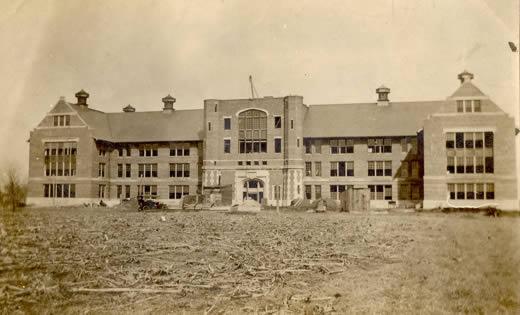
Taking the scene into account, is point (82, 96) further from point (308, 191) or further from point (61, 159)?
point (308, 191)

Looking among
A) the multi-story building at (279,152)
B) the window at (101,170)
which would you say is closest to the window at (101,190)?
the multi-story building at (279,152)

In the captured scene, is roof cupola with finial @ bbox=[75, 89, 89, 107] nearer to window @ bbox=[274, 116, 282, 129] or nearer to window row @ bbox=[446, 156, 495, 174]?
window row @ bbox=[446, 156, 495, 174]

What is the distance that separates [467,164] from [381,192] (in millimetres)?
10091

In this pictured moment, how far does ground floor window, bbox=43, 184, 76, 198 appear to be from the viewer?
89.9 feet

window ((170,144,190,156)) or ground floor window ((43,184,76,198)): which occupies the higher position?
window ((170,144,190,156))

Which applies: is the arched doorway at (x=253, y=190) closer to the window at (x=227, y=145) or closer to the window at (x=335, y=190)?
the window at (x=227, y=145)

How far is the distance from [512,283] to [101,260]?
666 centimetres

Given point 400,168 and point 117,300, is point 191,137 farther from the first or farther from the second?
point 117,300

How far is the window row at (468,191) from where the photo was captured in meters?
15.8

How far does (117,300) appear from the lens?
679cm

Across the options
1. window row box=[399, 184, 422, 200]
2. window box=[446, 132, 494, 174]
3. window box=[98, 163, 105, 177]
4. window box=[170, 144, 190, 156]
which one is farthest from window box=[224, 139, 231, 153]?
window box=[446, 132, 494, 174]

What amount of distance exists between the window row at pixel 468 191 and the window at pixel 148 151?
1932 cm

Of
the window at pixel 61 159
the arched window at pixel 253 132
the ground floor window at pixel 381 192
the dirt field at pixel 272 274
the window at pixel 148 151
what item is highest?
the arched window at pixel 253 132

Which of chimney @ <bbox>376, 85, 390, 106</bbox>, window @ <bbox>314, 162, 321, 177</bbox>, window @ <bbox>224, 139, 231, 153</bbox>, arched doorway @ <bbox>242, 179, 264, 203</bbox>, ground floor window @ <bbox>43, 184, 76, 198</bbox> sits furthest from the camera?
window @ <bbox>314, 162, 321, 177</bbox>
